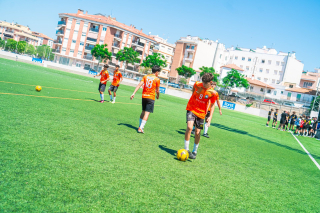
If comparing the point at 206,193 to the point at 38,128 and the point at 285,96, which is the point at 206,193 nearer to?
the point at 38,128

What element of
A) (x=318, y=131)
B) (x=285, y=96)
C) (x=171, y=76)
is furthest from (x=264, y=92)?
(x=318, y=131)

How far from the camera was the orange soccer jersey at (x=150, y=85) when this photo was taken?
7984 mm

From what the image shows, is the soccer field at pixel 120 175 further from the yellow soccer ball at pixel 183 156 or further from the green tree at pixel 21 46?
the green tree at pixel 21 46

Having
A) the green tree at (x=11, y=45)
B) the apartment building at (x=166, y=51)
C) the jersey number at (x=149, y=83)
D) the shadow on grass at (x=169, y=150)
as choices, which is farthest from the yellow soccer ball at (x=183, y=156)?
the green tree at (x=11, y=45)

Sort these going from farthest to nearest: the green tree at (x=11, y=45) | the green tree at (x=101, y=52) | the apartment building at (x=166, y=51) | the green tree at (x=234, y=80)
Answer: the green tree at (x=11, y=45) → the apartment building at (x=166, y=51) → the green tree at (x=101, y=52) → the green tree at (x=234, y=80)

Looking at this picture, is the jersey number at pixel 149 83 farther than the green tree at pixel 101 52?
No

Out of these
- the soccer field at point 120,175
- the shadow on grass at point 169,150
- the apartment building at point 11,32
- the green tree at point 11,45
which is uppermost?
the apartment building at point 11,32

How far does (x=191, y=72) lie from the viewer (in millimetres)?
75750

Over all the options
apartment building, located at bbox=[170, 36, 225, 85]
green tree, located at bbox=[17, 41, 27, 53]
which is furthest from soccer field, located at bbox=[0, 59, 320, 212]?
green tree, located at bbox=[17, 41, 27, 53]

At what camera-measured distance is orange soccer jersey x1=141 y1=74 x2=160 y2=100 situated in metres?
7.98

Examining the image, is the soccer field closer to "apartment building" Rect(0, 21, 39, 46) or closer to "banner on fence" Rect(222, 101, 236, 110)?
"banner on fence" Rect(222, 101, 236, 110)

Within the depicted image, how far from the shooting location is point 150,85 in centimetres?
802

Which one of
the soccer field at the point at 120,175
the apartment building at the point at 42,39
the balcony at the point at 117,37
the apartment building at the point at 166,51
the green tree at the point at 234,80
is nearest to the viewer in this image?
the soccer field at the point at 120,175

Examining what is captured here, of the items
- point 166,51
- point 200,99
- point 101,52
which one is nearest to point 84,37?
point 101,52
